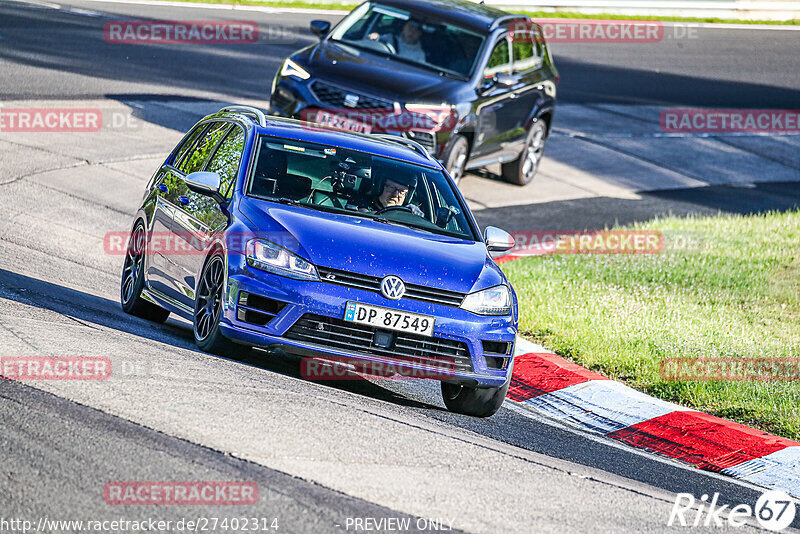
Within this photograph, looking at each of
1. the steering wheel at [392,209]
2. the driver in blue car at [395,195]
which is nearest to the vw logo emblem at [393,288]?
the steering wheel at [392,209]

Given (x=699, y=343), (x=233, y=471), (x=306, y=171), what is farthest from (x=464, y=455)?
(x=699, y=343)

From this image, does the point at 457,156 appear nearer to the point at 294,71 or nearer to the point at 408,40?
the point at 408,40

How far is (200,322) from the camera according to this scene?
810cm

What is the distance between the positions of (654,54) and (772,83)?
3.26 m

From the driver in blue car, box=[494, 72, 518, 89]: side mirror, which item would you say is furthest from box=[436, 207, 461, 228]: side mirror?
box=[494, 72, 518, 89]: side mirror

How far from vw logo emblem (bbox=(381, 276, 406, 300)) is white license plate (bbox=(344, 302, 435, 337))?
0.30ft

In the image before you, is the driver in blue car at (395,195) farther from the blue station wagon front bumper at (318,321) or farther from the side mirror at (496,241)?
the blue station wagon front bumper at (318,321)

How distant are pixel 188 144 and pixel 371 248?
105 inches

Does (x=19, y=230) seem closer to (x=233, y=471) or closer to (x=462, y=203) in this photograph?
(x=462, y=203)

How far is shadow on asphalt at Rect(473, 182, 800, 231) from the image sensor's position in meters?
15.6

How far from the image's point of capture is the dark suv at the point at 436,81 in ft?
48.1

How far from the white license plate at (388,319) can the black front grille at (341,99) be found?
739 cm

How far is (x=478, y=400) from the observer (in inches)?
318

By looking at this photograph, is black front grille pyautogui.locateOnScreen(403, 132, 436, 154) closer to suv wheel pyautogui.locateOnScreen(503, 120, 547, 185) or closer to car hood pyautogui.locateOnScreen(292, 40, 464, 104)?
car hood pyautogui.locateOnScreen(292, 40, 464, 104)
